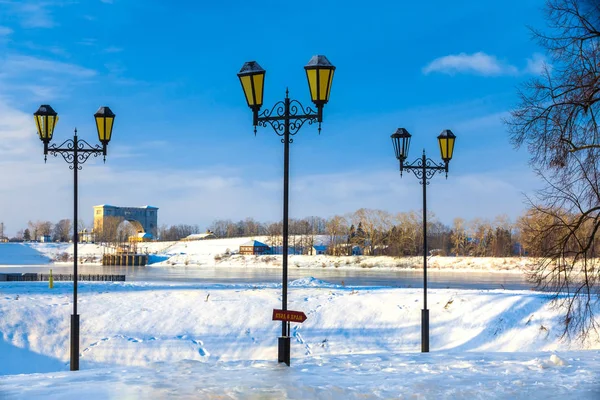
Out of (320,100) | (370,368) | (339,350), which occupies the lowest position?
(339,350)

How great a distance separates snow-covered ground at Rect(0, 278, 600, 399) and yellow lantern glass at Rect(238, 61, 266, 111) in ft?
12.4

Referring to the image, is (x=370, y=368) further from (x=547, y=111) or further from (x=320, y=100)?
(x=547, y=111)

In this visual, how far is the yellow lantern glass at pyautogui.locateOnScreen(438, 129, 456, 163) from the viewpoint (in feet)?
47.6

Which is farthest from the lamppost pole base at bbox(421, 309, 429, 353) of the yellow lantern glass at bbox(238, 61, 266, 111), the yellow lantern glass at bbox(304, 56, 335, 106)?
the yellow lantern glass at bbox(238, 61, 266, 111)

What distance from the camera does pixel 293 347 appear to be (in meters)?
17.5

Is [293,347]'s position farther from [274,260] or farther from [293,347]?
[274,260]

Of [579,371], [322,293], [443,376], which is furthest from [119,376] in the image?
[322,293]

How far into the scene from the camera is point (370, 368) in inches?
387

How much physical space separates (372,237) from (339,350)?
223 ft

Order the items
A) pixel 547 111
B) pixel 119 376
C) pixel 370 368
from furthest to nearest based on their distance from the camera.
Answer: pixel 547 111 → pixel 370 368 → pixel 119 376

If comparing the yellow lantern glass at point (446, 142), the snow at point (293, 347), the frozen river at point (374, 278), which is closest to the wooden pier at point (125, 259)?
the frozen river at point (374, 278)

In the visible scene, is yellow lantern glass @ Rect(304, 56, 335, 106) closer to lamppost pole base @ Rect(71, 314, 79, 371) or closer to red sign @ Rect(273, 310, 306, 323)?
red sign @ Rect(273, 310, 306, 323)

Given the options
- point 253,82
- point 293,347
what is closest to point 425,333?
point 293,347

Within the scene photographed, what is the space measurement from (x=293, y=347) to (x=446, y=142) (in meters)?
6.83
